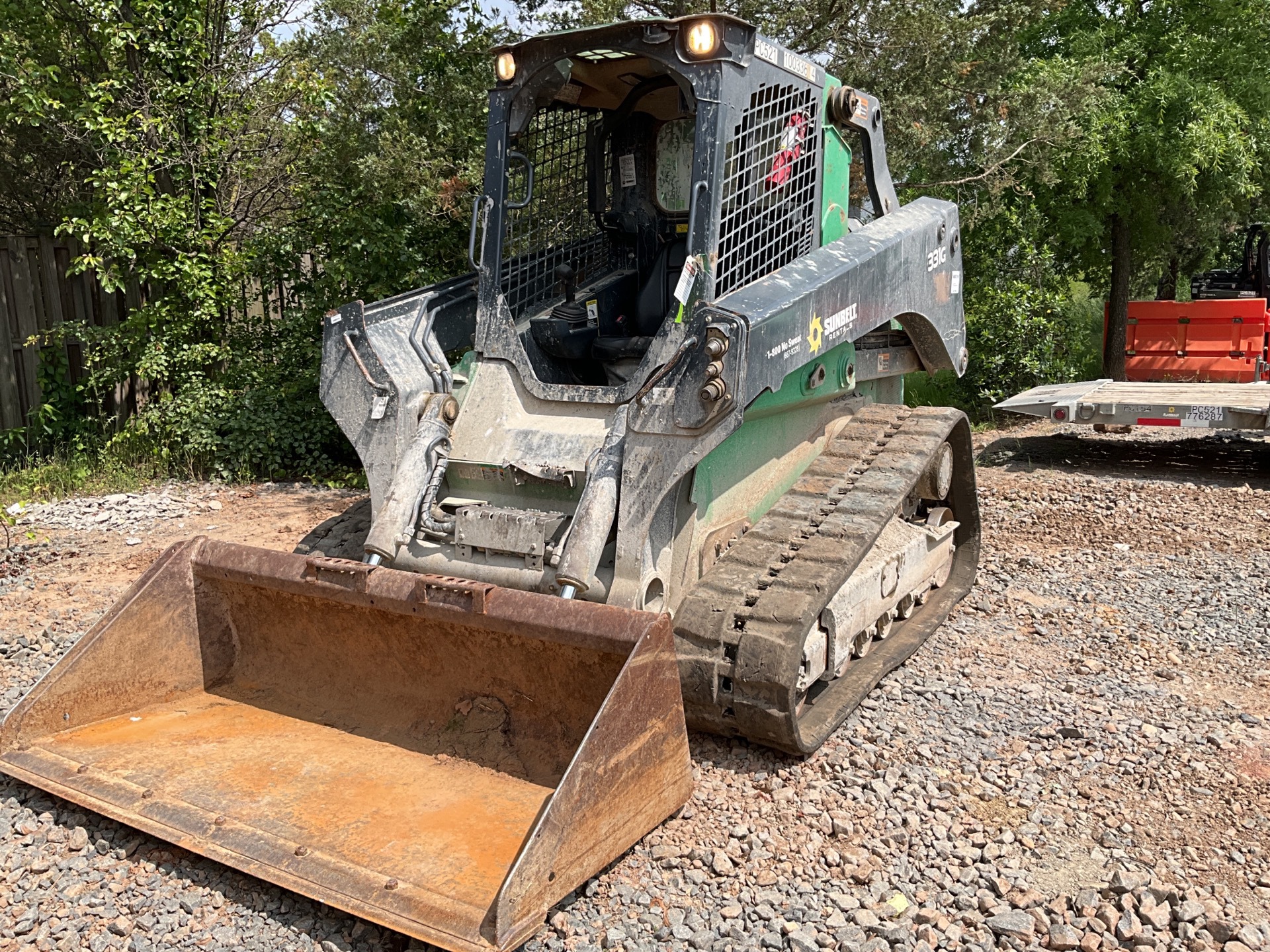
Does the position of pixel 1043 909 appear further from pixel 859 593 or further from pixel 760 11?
pixel 760 11

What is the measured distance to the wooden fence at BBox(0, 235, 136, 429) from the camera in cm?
923

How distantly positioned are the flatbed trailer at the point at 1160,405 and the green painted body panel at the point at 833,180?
181 inches

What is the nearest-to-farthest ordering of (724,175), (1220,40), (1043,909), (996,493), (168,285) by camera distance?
(1043,909) → (724,175) → (996,493) → (168,285) → (1220,40)

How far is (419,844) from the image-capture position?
9.84ft

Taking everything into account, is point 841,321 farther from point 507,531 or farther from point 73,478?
point 73,478

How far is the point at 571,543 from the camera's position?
12.7 ft

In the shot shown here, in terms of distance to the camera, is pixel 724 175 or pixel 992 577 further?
pixel 992 577

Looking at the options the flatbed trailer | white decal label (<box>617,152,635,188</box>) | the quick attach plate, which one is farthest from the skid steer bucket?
the flatbed trailer

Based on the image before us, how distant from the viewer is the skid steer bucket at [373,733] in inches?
112

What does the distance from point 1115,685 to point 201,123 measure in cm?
777

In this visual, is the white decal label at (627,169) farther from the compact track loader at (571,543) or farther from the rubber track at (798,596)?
the rubber track at (798,596)

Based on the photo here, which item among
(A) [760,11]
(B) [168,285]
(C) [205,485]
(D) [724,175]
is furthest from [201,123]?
(D) [724,175]

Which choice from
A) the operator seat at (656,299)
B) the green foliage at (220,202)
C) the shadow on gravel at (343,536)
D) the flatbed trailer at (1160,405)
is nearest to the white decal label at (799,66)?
the operator seat at (656,299)

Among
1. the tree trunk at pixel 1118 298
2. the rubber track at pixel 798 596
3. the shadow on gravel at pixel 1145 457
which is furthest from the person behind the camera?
the tree trunk at pixel 1118 298
